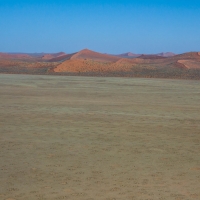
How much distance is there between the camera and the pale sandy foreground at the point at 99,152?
16.3 feet

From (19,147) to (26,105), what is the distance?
5.24m

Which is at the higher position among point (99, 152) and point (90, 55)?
point (90, 55)

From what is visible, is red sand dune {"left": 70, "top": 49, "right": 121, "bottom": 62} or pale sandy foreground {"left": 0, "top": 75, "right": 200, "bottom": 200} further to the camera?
red sand dune {"left": 70, "top": 49, "right": 121, "bottom": 62}

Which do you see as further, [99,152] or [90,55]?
[90,55]

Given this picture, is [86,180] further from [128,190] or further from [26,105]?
[26,105]

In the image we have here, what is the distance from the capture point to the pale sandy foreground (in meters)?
4.97

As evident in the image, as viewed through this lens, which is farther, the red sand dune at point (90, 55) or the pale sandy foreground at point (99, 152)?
the red sand dune at point (90, 55)

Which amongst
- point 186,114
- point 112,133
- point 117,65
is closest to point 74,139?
point 112,133

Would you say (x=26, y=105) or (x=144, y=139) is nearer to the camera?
(x=144, y=139)

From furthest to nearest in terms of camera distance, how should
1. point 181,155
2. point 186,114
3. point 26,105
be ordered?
point 26,105 → point 186,114 → point 181,155

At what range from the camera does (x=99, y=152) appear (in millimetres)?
6758

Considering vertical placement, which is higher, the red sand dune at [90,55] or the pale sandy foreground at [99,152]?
the red sand dune at [90,55]

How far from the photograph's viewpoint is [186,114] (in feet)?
35.5

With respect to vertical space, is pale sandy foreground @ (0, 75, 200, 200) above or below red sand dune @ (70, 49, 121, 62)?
below
